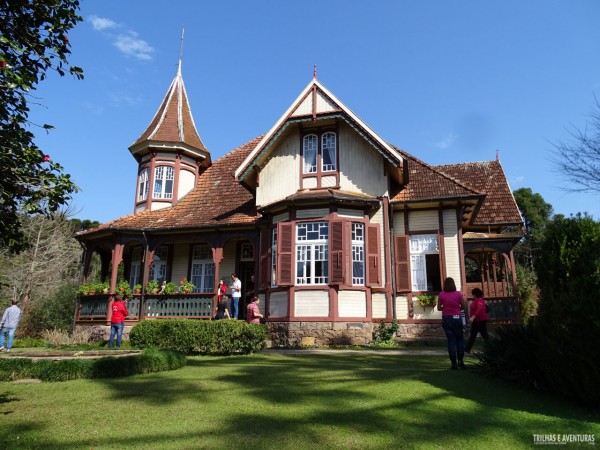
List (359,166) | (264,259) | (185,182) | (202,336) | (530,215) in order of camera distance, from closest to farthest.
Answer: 1. (202,336)
2. (264,259)
3. (359,166)
4. (185,182)
5. (530,215)

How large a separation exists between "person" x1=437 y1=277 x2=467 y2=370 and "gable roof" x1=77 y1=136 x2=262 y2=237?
988cm

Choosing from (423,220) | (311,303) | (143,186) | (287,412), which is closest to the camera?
(287,412)

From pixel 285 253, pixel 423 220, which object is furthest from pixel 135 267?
pixel 423 220

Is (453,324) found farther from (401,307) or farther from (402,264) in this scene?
(402,264)

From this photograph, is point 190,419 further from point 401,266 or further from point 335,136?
point 335,136

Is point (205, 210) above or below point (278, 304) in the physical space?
above

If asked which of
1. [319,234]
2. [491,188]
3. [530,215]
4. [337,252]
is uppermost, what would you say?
[530,215]

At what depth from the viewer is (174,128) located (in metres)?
23.4

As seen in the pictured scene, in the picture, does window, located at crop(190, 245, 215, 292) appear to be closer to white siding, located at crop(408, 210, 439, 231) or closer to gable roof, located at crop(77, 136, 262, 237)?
gable roof, located at crop(77, 136, 262, 237)

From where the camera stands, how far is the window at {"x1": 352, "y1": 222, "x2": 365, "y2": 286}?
15.9m

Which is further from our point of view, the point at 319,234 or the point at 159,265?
the point at 159,265

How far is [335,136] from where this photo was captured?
58.0 ft

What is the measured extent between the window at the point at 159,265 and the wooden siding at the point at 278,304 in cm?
694

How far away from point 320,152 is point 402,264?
214 inches
